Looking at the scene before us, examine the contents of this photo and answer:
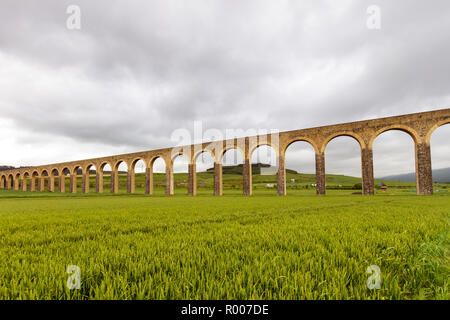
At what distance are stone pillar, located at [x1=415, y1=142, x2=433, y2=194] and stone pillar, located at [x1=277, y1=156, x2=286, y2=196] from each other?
39.0 feet

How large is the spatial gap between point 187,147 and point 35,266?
27.9 meters

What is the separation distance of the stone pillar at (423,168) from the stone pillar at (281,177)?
1188 cm

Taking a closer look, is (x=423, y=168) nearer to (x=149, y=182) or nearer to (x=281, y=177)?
(x=281, y=177)

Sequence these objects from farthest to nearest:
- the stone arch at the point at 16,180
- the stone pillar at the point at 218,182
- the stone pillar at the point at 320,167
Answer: the stone arch at the point at 16,180 → the stone pillar at the point at 218,182 → the stone pillar at the point at 320,167

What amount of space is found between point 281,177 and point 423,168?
12736 mm

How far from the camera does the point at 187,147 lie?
29.1 meters

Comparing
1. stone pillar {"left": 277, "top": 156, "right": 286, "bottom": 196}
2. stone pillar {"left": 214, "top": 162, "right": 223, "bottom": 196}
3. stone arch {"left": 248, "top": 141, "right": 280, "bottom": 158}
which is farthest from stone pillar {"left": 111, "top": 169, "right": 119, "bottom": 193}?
stone pillar {"left": 277, "top": 156, "right": 286, "bottom": 196}

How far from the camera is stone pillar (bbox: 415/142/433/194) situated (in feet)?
58.2

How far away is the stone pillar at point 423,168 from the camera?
1775 centimetres

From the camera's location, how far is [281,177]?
74.3 feet

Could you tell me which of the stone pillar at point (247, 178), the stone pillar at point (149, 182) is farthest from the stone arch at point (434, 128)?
the stone pillar at point (149, 182)

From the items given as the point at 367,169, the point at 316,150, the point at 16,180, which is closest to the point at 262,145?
the point at 316,150

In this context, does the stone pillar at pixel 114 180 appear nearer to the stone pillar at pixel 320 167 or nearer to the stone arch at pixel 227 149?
the stone arch at pixel 227 149
